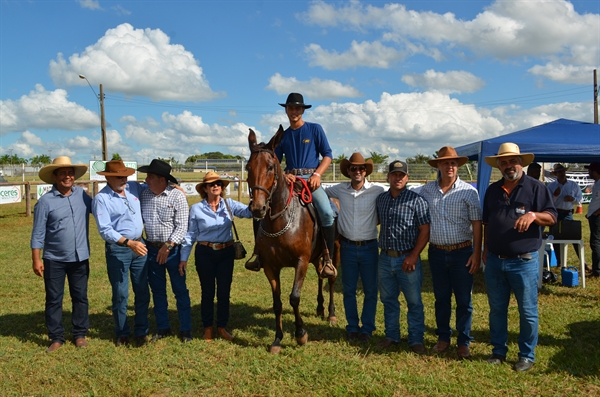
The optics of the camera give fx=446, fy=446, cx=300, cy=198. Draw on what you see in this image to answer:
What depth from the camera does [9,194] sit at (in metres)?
18.7

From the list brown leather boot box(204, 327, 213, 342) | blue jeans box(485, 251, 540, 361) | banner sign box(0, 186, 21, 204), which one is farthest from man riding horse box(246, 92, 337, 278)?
banner sign box(0, 186, 21, 204)

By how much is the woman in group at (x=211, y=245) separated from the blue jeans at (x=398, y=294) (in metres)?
1.76

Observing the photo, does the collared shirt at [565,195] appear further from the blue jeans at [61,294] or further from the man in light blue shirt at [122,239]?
the blue jeans at [61,294]

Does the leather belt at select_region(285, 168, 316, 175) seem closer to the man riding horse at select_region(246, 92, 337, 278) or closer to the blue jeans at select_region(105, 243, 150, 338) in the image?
the man riding horse at select_region(246, 92, 337, 278)

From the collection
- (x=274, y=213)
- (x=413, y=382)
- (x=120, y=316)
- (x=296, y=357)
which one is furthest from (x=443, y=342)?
(x=120, y=316)

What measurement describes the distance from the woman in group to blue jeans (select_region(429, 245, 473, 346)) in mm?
2268

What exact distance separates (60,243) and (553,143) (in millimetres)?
7869

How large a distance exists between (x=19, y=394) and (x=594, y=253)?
30.5ft

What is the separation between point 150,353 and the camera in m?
5.09

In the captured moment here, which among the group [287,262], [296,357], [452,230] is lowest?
[296,357]

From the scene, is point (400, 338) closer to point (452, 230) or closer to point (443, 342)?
point (443, 342)

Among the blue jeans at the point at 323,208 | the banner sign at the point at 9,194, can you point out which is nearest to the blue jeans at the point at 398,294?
the blue jeans at the point at 323,208

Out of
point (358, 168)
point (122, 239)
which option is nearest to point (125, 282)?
point (122, 239)

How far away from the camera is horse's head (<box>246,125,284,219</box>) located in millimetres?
4336
